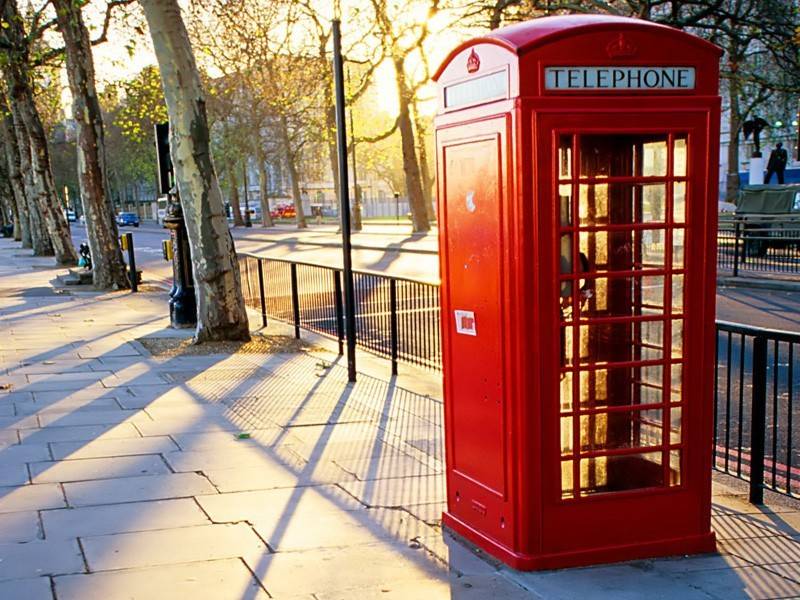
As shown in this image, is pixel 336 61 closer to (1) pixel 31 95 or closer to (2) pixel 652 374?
(2) pixel 652 374

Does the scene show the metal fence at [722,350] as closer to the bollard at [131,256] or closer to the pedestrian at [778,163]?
the bollard at [131,256]

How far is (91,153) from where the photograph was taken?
18359mm

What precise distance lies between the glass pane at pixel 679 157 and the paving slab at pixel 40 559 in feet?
11.7

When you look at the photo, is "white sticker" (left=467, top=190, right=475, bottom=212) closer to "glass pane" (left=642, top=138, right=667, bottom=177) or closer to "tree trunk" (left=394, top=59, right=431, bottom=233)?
"glass pane" (left=642, top=138, right=667, bottom=177)

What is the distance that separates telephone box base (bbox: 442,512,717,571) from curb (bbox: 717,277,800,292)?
42.7 ft

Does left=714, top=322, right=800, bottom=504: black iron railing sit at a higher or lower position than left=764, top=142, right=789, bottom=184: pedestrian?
lower

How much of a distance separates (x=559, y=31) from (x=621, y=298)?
1.44 m

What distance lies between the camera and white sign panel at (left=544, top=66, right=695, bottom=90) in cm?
388

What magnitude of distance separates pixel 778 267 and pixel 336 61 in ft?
45.1

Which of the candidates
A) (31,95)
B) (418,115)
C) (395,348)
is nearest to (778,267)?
(395,348)

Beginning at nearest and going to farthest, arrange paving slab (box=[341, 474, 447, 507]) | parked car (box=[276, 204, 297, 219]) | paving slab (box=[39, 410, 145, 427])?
paving slab (box=[341, 474, 447, 507])
paving slab (box=[39, 410, 145, 427])
parked car (box=[276, 204, 297, 219])

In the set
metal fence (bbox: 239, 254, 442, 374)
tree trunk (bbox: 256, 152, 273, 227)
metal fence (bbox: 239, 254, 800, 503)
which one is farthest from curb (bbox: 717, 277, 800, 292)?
tree trunk (bbox: 256, 152, 273, 227)

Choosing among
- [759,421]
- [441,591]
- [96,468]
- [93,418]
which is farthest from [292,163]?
[441,591]

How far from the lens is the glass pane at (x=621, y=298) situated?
14.2 ft
